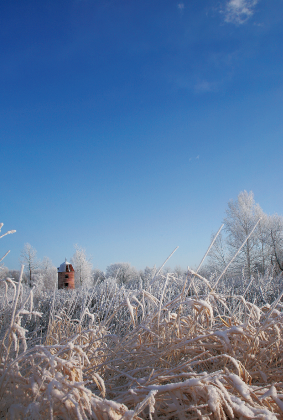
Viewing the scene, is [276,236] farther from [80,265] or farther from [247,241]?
[80,265]

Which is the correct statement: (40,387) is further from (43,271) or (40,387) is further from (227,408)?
(43,271)

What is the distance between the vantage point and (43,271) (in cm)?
3925

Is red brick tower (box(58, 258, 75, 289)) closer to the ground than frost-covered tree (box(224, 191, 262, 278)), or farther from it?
closer to the ground

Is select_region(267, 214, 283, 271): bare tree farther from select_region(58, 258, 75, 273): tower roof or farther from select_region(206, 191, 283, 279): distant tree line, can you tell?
select_region(58, 258, 75, 273): tower roof

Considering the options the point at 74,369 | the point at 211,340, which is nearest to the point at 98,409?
the point at 74,369

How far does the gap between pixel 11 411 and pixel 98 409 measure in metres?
0.28

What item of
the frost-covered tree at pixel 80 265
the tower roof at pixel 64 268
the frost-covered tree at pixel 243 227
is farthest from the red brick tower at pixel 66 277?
the frost-covered tree at pixel 243 227

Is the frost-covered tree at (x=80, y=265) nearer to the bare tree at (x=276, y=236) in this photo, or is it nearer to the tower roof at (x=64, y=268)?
the tower roof at (x=64, y=268)

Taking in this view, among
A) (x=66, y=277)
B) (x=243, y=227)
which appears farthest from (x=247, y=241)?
(x=66, y=277)

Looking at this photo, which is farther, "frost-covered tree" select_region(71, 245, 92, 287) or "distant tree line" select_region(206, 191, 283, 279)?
"frost-covered tree" select_region(71, 245, 92, 287)

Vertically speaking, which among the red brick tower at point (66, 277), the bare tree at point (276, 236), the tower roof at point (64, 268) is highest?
the bare tree at point (276, 236)

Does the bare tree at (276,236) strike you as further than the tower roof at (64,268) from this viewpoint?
No

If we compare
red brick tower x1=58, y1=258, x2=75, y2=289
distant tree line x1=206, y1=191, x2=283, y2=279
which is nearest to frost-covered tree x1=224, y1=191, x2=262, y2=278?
distant tree line x1=206, y1=191, x2=283, y2=279

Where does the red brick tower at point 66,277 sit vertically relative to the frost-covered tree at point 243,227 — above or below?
below
